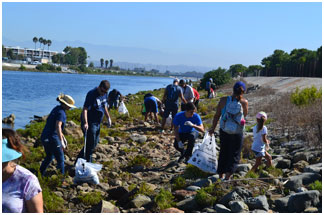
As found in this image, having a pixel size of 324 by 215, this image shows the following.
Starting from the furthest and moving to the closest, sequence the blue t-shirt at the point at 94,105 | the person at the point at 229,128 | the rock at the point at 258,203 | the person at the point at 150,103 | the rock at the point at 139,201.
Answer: the person at the point at 150,103
the blue t-shirt at the point at 94,105
the person at the point at 229,128
the rock at the point at 139,201
the rock at the point at 258,203

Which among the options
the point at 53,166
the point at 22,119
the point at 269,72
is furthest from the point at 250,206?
the point at 269,72

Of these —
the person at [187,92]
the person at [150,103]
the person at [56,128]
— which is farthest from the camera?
the person at [150,103]

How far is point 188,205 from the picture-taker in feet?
21.4

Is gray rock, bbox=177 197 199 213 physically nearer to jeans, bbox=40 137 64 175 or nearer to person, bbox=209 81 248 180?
person, bbox=209 81 248 180

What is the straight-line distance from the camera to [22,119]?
82.4 ft

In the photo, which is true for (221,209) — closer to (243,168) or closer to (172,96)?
(243,168)

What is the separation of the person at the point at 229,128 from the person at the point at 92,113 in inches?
87.9

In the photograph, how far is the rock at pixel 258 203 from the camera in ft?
20.1

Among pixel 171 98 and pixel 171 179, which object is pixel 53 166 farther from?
pixel 171 98

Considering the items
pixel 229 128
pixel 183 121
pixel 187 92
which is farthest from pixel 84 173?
pixel 187 92

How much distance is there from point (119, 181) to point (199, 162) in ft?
4.75

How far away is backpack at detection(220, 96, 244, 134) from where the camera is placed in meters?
7.28

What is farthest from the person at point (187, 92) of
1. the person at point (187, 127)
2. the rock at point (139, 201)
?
the rock at point (139, 201)

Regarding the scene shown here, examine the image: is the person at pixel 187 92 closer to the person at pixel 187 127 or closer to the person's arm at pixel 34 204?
the person at pixel 187 127
